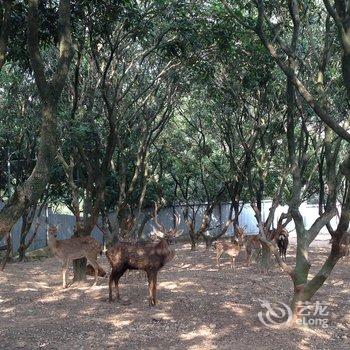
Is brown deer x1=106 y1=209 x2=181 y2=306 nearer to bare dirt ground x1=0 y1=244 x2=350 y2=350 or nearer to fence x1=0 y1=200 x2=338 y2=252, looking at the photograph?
bare dirt ground x1=0 y1=244 x2=350 y2=350

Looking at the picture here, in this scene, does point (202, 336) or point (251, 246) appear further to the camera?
point (251, 246)

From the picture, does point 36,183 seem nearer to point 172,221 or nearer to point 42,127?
point 42,127

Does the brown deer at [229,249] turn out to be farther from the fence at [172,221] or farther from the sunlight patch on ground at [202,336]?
the sunlight patch on ground at [202,336]

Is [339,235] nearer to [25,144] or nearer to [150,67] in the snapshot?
[150,67]

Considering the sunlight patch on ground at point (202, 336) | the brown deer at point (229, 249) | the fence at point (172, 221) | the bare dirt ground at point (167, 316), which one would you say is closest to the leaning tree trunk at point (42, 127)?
the bare dirt ground at point (167, 316)

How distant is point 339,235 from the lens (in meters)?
6.72

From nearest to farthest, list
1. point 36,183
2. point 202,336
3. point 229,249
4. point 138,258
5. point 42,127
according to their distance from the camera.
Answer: point 36,183
point 42,127
point 202,336
point 138,258
point 229,249

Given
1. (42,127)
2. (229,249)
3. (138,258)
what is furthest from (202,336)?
(229,249)

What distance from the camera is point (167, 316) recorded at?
7.95m

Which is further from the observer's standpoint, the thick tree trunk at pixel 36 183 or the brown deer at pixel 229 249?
the brown deer at pixel 229 249

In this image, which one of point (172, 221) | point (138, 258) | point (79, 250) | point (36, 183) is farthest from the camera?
point (172, 221)

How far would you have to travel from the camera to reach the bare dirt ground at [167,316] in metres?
6.82

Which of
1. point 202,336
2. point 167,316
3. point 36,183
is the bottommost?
point 202,336

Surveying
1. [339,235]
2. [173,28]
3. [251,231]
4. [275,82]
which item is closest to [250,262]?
[275,82]
